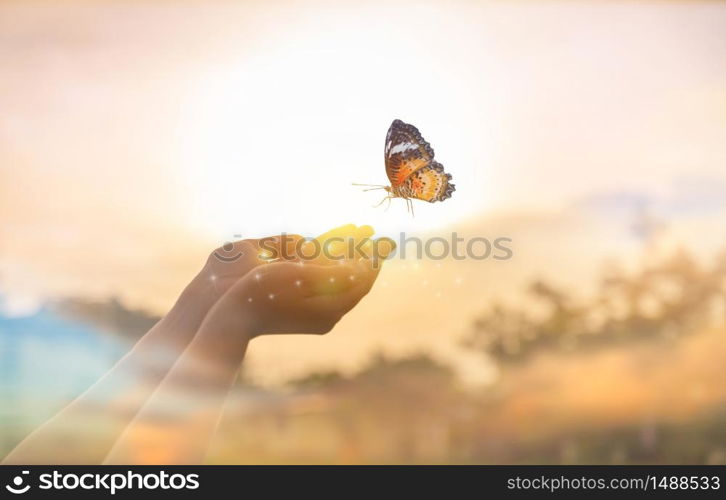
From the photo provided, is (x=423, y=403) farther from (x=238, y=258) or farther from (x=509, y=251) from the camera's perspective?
(x=238, y=258)

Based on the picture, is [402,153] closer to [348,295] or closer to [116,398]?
[348,295]

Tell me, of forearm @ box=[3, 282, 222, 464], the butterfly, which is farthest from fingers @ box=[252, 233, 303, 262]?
the butterfly

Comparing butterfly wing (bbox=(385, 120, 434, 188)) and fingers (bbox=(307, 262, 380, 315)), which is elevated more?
butterfly wing (bbox=(385, 120, 434, 188))

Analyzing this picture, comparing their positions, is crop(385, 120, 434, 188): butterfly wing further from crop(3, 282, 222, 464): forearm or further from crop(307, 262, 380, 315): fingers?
crop(3, 282, 222, 464): forearm

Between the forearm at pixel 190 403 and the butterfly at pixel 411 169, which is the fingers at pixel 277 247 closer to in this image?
the forearm at pixel 190 403
